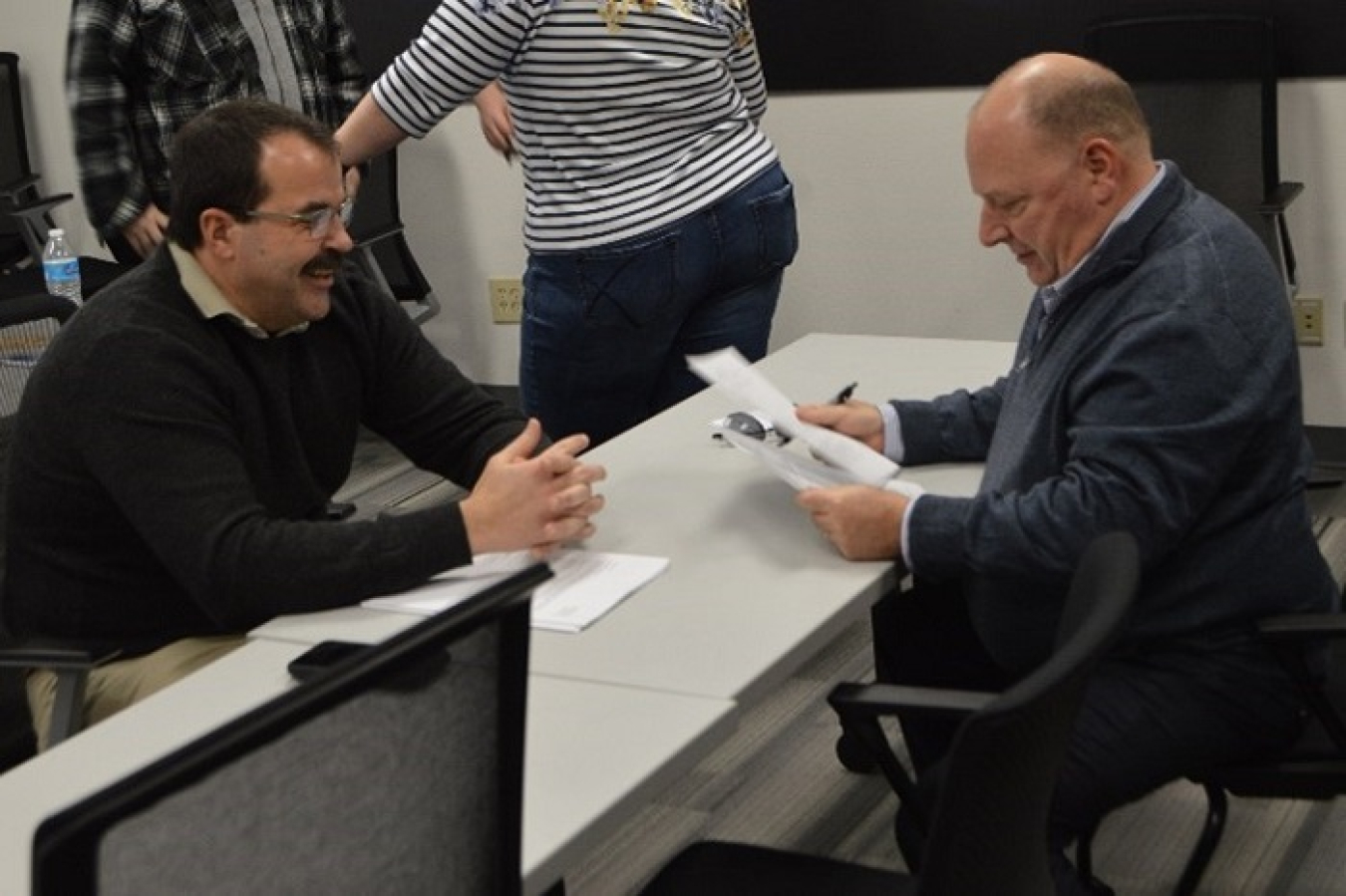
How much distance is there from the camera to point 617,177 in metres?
3.07

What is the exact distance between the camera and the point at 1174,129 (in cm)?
429

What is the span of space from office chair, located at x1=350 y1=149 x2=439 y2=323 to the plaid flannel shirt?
96 cm

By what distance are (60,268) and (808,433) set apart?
3347mm

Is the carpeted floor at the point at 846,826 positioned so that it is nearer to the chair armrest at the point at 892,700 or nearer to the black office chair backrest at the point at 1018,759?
the chair armrest at the point at 892,700

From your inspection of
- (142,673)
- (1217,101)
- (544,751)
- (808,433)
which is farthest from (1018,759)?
(1217,101)

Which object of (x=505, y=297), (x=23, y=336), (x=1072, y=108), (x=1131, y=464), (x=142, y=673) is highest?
(x=1072, y=108)

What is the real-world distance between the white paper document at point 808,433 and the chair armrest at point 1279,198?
1.99m

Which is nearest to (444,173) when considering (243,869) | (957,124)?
(957,124)

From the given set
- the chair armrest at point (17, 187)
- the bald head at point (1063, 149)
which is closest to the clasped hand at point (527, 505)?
the bald head at point (1063, 149)

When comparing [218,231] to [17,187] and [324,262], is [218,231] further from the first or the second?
[17,187]

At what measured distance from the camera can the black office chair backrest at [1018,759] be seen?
141cm

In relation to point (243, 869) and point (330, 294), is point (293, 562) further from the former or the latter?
point (243, 869)

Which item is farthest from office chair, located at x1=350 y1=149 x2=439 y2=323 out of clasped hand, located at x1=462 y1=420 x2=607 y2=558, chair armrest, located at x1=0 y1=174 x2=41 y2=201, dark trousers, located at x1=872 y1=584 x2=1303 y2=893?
dark trousers, located at x1=872 y1=584 x2=1303 y2=893

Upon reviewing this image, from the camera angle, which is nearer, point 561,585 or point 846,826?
point 561,585
